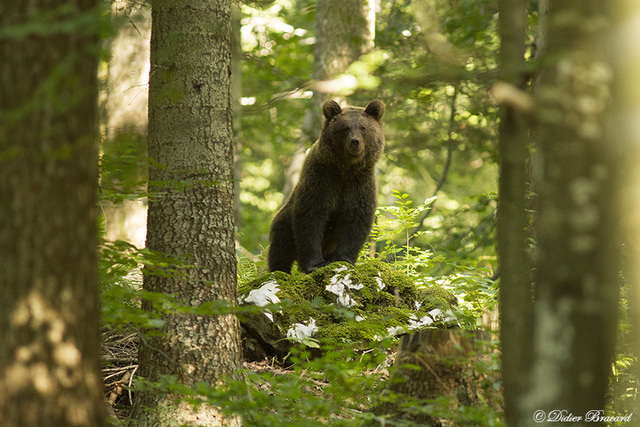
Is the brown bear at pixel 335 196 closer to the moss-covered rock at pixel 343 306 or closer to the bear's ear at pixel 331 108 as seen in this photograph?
the bear's ear at pixel 331 108

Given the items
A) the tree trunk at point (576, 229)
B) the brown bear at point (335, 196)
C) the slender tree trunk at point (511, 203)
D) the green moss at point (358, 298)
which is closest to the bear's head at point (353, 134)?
the brown bear at point (335, 196)

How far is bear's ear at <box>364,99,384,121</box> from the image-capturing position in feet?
27.6

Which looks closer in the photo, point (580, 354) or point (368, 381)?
point (580, 354)

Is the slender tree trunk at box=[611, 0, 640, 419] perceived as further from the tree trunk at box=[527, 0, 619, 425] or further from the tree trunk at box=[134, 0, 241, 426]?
the tree trunk at box=[134, 0, 241, 426]

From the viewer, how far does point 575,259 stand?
2.38 metres

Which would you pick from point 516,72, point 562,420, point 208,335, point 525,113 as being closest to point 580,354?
point 562,420

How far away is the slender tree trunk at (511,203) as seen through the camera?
101 inches

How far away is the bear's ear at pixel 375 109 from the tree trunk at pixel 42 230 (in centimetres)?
628

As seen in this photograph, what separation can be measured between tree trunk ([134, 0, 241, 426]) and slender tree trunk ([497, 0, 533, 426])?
2.41 metres

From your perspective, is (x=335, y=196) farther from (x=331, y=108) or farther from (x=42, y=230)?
(x=42, y=230)

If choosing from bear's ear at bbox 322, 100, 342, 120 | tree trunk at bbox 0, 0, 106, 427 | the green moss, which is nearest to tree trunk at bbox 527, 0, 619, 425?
tree trunk at bbox 0, 0, 106, 427

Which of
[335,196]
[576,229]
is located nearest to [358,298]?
[335,196]

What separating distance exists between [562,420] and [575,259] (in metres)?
0.64

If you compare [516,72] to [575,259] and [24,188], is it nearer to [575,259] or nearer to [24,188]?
[575,259]
